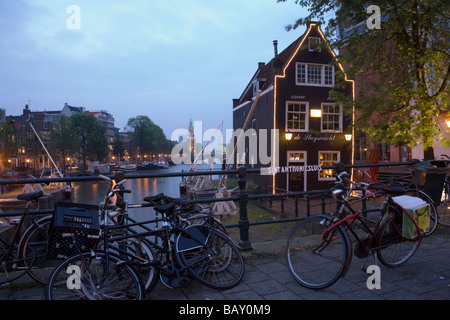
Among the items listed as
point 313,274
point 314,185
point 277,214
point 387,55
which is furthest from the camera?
point 314,185

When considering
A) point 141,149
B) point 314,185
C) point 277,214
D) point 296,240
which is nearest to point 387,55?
point 296,240

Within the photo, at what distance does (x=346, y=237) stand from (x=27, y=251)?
306 centimetres

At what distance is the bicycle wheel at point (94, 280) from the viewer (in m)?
2.42

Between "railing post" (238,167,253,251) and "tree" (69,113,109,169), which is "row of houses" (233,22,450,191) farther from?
"tree" (69,113,109,169)

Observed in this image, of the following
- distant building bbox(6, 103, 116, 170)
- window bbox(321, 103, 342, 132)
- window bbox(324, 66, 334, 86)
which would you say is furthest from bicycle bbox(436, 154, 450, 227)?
distant building bbox(6, 103, 116, 170)

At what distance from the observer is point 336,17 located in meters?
7.45

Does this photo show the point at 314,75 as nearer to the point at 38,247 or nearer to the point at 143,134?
the point at 38,247

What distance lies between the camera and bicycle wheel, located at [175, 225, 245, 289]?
9.80 ft

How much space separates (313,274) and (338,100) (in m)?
5.68

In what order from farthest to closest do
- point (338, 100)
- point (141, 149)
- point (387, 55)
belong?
1. point (141, 149)
2. point (338, 100)
3. point (387, 55)

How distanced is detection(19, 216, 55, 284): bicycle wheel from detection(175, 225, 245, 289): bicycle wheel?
1.36m

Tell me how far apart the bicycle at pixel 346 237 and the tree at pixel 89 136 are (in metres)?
68.1
